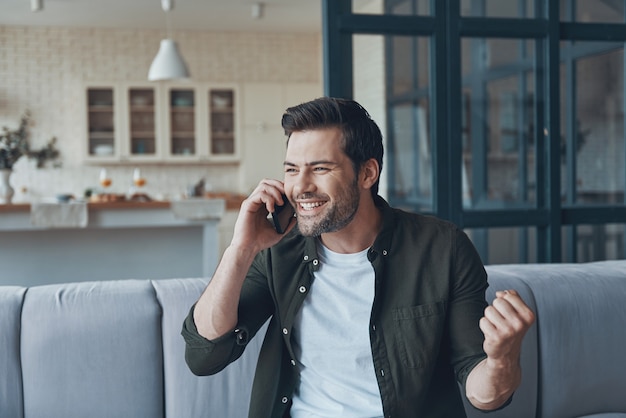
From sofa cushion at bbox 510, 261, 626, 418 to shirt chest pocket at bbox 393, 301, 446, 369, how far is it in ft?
2.53

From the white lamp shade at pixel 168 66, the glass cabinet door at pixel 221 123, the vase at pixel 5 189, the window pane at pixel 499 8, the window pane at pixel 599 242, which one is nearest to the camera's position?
the window pane at pixel 499 8

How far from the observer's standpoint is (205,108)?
857 centimetres

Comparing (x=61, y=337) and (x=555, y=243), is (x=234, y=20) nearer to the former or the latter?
(x=555, y=243)

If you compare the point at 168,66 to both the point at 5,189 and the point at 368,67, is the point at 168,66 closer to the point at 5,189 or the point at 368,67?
the point at 5,189

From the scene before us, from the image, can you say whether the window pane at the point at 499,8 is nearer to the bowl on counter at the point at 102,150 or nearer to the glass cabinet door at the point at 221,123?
the glass cabinet door at the point at 221,123

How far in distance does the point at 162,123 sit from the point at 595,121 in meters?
6.04

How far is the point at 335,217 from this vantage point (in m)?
1.54

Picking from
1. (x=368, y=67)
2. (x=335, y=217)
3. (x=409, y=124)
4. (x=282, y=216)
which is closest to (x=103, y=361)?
(x=282, y=216)

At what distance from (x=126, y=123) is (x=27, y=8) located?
62.8 inches

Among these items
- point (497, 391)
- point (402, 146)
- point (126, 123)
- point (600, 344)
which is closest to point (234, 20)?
point (126, 123)

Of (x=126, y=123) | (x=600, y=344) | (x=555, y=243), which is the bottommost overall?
(x=600, y=344)

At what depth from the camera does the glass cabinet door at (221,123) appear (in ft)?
28.4

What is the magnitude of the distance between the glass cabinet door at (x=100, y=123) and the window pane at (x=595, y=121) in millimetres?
6249

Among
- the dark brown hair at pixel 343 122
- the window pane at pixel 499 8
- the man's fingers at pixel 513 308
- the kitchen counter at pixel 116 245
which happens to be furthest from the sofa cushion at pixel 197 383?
the kitchen counter at pixel 116 245
